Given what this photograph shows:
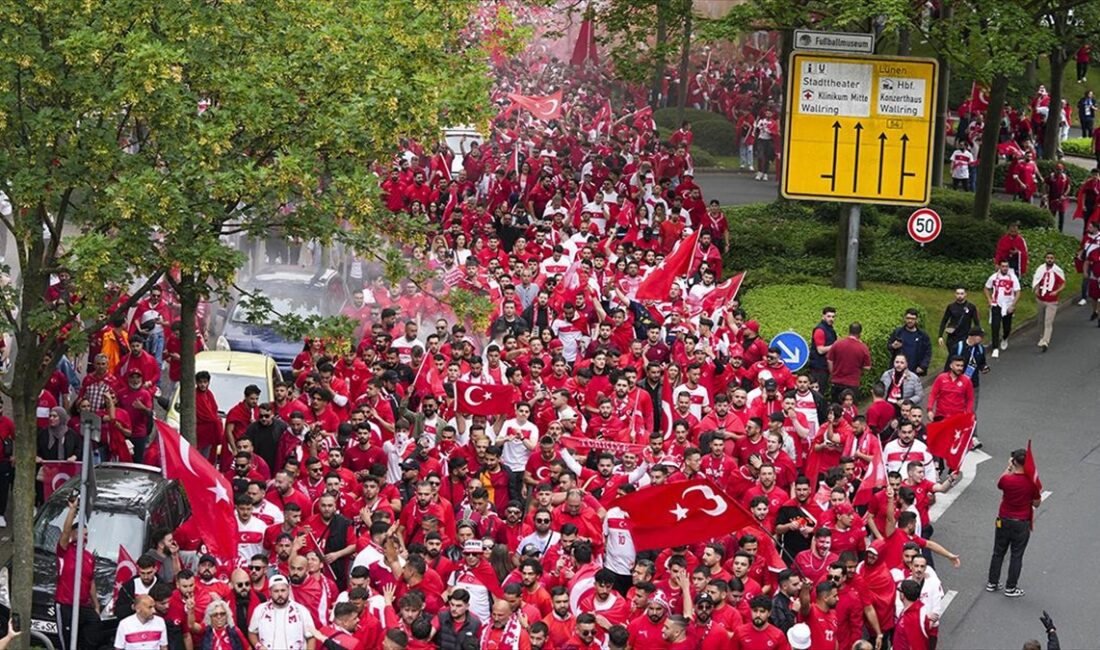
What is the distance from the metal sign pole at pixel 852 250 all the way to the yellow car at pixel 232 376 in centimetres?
900

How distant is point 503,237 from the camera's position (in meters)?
29.3

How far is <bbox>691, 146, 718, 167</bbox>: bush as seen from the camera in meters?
44.0

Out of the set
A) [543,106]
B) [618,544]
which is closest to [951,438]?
[618,544]

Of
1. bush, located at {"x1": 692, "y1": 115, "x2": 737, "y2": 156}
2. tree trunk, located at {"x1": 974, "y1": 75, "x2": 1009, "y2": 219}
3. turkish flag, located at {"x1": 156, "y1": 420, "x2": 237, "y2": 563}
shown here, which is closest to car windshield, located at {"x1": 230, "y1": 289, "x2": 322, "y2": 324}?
turkish flag, located at {"x1": 156, "y1": 420, "x2": 237, "y2": 563}

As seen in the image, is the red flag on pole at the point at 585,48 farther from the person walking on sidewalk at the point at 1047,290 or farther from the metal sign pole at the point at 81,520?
the metal sign pole at the point at 81,520

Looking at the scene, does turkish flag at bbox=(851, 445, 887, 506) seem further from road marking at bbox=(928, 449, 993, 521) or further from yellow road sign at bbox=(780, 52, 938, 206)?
yellow road sign at bbox=(780, 52, 938, 206)

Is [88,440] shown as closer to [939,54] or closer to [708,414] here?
[708,414]

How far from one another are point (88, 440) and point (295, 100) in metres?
3.49

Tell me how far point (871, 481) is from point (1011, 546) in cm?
145

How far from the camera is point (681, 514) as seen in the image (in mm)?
14898

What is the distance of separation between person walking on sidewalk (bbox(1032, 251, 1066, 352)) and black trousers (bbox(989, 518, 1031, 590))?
29.3 ft

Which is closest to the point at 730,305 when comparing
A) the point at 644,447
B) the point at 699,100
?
the point at 644,447

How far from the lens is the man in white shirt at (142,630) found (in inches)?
527

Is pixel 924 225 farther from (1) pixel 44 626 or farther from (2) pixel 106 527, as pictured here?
(1) pixel 44 626
